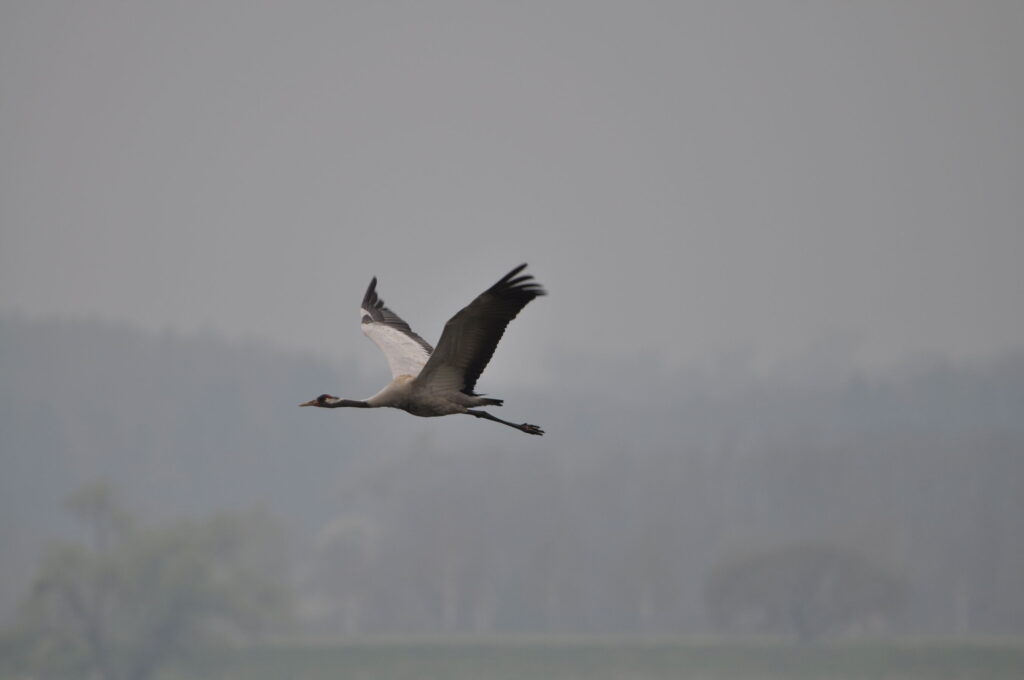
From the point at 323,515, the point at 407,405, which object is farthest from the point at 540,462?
the point at 407,405

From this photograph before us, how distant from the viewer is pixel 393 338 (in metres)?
20.5

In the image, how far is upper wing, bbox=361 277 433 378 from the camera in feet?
63.9

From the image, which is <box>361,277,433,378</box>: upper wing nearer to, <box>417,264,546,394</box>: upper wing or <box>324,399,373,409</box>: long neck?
<box>324,399,373,409</box>: long neck

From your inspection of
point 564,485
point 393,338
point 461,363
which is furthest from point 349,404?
point 564,485

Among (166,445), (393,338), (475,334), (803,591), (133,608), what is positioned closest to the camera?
(475,334)

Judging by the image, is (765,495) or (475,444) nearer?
(765,495)

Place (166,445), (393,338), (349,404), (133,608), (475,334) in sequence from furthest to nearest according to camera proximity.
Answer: (166,445) < (133,608) < (393,338) < (349,404) < (475,334)

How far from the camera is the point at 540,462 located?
144 metres

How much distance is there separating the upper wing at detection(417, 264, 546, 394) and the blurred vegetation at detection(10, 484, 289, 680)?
80.3 metres

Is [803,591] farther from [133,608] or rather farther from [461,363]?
[461,363]

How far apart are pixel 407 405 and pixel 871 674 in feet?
253

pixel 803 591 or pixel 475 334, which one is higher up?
pixel 803 591

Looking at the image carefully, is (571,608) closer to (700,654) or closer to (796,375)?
(700,654)

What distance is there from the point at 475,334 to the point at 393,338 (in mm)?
3898
